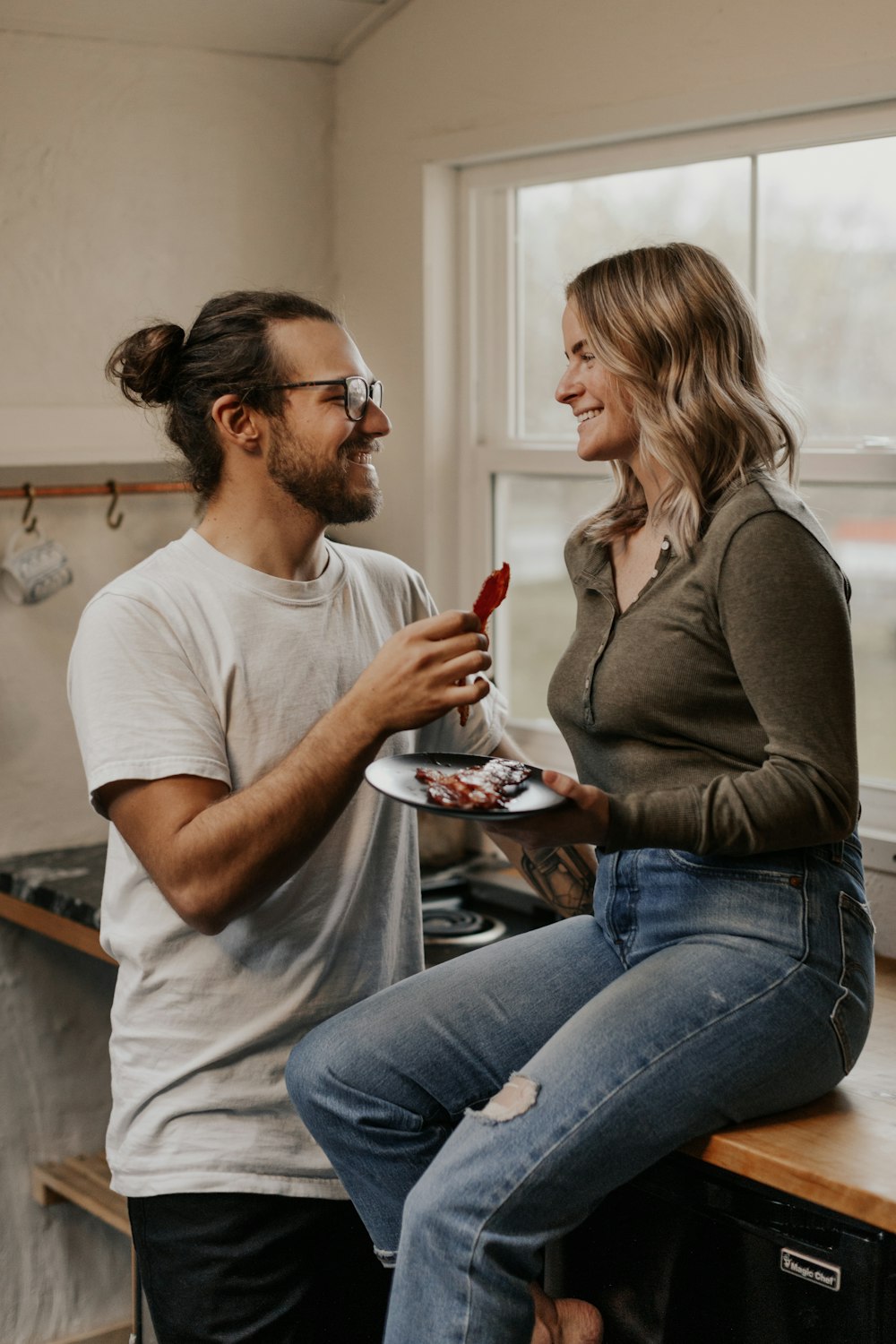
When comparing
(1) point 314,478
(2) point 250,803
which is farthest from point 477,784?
(1) point 314,478

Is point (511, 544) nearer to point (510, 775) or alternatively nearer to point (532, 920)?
point (532, 920)

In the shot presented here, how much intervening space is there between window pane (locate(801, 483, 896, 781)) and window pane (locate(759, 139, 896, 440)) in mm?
111

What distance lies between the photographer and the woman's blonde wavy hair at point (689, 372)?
1.63 metres

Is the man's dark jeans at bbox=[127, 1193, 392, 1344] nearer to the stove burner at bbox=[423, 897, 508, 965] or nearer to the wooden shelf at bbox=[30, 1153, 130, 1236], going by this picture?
the stove burner at bbox=[423, 897, 508, 965]

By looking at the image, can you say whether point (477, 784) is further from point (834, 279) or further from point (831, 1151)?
point (834, 279)

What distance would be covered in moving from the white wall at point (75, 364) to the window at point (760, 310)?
20.4 inches

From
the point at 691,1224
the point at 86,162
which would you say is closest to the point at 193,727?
the point at 691,1224

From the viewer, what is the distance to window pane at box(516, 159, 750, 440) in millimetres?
2477

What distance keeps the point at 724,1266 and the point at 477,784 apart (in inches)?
24.8

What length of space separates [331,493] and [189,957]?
58cm

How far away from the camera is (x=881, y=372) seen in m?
2.30

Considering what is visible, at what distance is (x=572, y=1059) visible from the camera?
58.3 inches

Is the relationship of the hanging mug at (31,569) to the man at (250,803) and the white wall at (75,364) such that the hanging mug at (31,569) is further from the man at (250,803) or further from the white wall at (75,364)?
the man at (250,803)

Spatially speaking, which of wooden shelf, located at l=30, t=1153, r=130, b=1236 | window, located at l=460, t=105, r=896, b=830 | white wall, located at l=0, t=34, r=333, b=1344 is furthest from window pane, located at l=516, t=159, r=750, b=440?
wooden shelf, located at l=30, t=1153, r=130, b=1236
